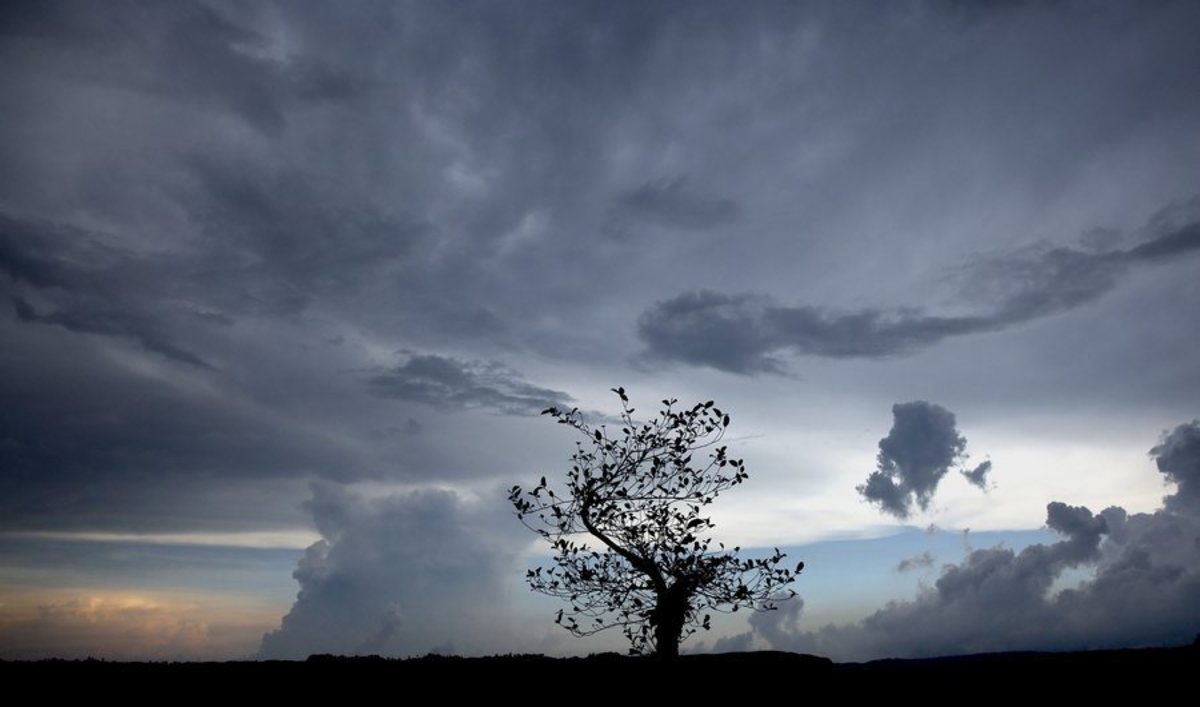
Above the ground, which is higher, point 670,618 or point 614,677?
point 670,618

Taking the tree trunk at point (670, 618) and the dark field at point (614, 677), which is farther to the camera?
the tree trunk at point (670, 618)

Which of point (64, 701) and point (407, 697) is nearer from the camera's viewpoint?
point (64, 701)

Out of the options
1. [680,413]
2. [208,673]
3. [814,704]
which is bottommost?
[814,704]

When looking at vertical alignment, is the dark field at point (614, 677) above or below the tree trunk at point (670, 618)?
below

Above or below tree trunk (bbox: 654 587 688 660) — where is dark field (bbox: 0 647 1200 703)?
below

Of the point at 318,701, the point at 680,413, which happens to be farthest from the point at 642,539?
the point at 318,701

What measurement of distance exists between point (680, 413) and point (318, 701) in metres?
14.5

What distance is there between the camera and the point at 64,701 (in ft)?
55.4

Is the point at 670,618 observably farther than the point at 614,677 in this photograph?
Yes

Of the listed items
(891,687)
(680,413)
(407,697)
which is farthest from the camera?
(680,413)

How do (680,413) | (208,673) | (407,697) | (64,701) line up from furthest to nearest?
(680,413), (208,673), (407,697), (64,701)

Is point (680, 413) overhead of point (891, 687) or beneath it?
overhead

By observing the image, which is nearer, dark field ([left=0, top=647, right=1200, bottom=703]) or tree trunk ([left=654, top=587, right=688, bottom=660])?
dark field ([left=0, top=647, right=1200, bottom=703])

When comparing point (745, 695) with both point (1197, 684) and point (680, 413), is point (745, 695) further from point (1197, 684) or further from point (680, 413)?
point (1197, 684)
